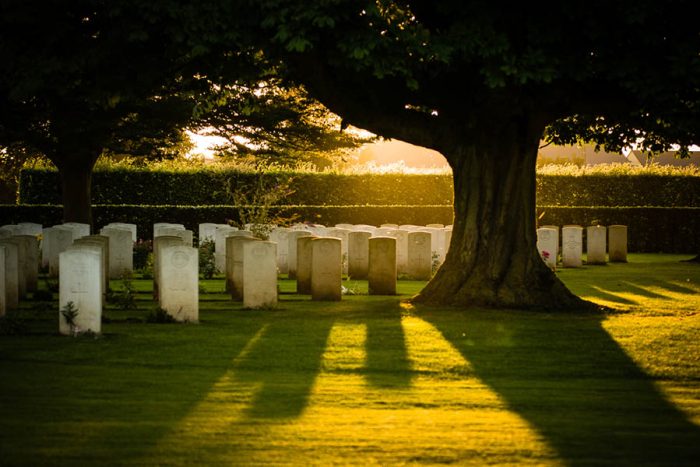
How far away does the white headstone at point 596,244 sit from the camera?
24469 mm

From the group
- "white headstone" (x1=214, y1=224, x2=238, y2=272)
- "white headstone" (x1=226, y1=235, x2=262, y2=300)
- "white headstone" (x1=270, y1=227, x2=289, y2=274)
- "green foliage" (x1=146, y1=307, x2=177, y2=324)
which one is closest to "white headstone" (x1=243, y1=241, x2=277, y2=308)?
"white headstone" (x1=226, y1=235, x2=262, y2=300)

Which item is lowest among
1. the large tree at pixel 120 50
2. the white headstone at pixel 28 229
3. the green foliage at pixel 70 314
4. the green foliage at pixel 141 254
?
the green foliage at pixel 70 314

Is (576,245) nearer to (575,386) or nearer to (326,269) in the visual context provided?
(326,269)

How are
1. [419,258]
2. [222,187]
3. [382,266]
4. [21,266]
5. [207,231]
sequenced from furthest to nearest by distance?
[222,187], [207,231], [419,258], [382,266], [21,266]

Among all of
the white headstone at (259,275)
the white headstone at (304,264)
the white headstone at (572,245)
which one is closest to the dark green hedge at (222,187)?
the white headstone at (572,245)

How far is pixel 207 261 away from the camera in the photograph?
2003 cm

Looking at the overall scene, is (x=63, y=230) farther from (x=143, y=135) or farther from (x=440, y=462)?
(x=440, y=462)

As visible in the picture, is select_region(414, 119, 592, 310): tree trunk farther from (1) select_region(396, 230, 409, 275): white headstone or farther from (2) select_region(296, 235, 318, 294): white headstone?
(1) select_region(396, 230, 409, 275): white headstone

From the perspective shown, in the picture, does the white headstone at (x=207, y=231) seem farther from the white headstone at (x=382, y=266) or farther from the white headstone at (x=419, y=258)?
the white headstone at (x=382, y=266)

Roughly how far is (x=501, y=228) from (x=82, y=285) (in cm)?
631

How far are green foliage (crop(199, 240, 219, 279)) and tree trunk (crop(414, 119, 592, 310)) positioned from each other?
680 cm

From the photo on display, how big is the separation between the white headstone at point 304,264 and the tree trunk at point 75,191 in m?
10.0

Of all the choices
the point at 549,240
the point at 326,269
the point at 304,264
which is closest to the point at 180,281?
the point at 326,269

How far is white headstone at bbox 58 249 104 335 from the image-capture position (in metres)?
10.9
